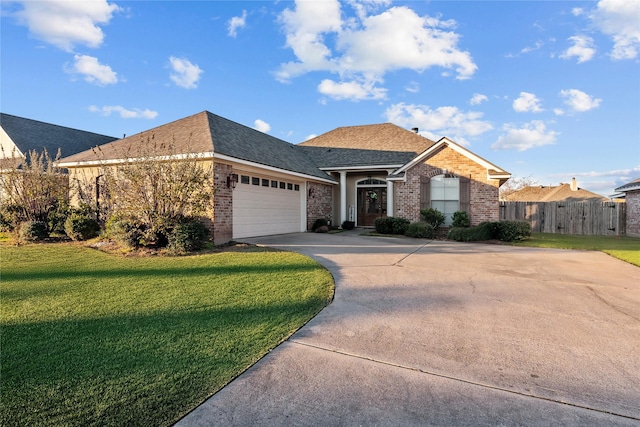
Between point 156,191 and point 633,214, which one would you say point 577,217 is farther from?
point 156,191

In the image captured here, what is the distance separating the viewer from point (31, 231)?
11.0m

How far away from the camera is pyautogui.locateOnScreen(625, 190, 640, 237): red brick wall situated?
56.3ft

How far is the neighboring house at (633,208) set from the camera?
17.2 meters

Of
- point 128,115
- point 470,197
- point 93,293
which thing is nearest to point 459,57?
point 470,197

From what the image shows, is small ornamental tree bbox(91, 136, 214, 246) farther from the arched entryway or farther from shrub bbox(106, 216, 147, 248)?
the arched entryway

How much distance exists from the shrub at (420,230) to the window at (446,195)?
1444 mm

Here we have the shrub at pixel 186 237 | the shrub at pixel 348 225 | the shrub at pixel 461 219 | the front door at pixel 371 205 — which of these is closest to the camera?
the shrub at pixel 186 237

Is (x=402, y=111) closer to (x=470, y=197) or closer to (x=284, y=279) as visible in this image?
(x=470, y=197)

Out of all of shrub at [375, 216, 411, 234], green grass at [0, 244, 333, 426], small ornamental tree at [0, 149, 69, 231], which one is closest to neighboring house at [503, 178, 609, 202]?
shrub at [375, 216, 411, 234]

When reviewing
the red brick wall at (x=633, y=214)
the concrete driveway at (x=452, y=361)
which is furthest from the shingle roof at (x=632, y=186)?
the concrete driveway at (x=452, y=361)

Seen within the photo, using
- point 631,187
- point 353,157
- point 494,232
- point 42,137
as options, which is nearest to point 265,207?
point 353,157

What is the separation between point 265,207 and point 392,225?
5869 millimetres

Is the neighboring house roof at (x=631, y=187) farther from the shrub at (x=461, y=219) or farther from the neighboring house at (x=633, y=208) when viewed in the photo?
the shrub at (x=461, y=219)

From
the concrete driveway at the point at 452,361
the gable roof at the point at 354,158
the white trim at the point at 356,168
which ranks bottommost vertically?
the concrete driveway at the point at 452,361
